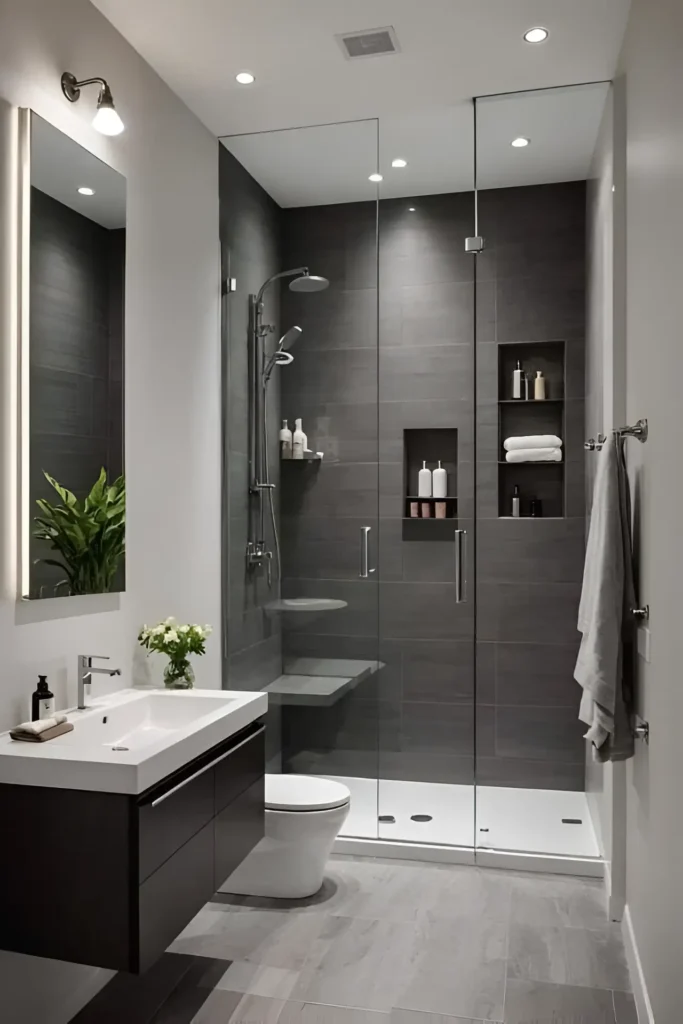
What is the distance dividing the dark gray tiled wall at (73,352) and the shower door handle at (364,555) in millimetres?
1170

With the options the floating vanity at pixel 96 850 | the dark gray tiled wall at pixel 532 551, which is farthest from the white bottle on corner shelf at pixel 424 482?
the floating vanity at pixel 96 850

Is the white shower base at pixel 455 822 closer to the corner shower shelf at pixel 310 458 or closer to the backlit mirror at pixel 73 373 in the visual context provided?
the corner shower shelf at pixel 310 458

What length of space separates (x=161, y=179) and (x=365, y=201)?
35.9 inches

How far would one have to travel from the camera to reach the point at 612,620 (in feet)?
8.76

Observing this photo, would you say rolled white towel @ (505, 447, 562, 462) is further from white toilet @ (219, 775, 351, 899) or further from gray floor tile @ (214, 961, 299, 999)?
gray floor tile @ (214, 961, 299, 999)

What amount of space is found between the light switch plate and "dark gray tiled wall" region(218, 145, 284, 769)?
Answer: 1629 millimetres

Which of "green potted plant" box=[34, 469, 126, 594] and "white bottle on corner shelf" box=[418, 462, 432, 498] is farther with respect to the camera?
"white bottle on corner shelf" box=[418, 462, 432, 498]

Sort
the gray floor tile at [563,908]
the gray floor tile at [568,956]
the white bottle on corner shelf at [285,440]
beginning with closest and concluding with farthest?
the gray floor tile at [568,956]
the gray floor tile at [563,908]
the white bottle on corner shelf at [285,440]

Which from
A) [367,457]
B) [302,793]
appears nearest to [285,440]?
[367,457]

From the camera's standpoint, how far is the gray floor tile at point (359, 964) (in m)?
2.54

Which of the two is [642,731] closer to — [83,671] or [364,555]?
[364,555]

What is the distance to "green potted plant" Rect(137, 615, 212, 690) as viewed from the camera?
296 centimetres

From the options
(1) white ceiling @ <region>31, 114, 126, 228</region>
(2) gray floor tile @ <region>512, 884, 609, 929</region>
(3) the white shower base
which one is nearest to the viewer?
(1) white ceiling @ <region>31, 114, 126, 228</region>

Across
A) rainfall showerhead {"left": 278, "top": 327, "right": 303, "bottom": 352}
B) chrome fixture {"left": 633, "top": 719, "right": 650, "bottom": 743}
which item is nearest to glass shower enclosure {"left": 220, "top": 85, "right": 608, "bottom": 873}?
rainfall showerhead {"left": 278, "top": 327, "right": 303, "bottom": 352}
